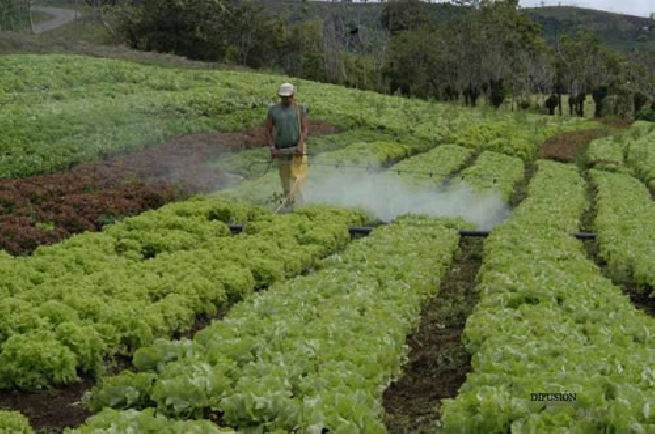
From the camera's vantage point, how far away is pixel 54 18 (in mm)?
118375

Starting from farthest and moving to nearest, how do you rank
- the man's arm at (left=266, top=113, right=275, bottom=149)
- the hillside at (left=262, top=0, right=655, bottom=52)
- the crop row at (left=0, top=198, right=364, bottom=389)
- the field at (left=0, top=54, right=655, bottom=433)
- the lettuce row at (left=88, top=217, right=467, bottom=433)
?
the hillside at (left=262, top=0, right=655, bottom=52)
the man's arm at (left=266, top=113, right=275, bottom=149)
the crop row at (left=0, top=198, right=364, bottom=389)
the field at (left=0, top=54, right=655, bottom=433)
the lettuce row at (left=88, top=217, right=467, bottom=433)

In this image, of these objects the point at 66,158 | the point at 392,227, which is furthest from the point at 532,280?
the point at 66,158

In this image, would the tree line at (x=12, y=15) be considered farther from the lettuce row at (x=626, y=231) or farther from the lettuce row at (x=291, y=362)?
the lettuce row at (x=291, y=362)

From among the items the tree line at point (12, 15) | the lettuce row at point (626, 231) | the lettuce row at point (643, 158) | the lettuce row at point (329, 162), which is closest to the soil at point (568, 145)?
the lettuce row at point (643, 158)

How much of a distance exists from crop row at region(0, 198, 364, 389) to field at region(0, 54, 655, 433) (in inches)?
1.4

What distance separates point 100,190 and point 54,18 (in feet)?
357

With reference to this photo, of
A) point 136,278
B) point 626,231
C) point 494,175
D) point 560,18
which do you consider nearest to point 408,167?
point 494,175

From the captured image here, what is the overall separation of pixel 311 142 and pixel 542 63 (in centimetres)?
5192

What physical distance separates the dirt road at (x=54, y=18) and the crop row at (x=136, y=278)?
297 feet

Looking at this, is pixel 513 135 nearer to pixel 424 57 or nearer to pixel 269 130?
pixel 269 130

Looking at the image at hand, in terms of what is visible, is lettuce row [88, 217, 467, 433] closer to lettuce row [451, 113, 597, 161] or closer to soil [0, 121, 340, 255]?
soil [0, 121, 340, 255]

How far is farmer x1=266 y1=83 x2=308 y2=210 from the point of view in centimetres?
1753

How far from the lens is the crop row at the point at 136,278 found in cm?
885

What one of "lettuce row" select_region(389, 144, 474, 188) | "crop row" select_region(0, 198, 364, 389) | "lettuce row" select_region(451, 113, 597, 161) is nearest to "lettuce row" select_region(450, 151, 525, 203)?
"lettuce row" select_region(389, 144, 474, 188)
